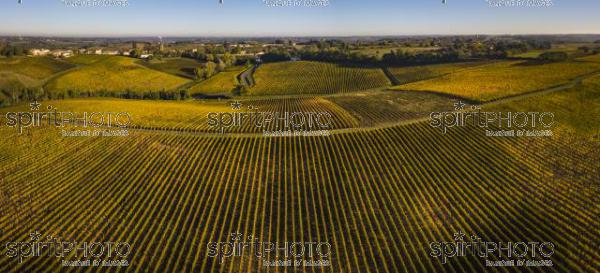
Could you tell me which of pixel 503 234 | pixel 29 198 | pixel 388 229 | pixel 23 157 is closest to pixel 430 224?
pixel 388 229

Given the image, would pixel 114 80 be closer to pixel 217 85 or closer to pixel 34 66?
pixel 34 66

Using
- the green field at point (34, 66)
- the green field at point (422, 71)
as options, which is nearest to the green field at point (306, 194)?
the green field at point (422, 71)

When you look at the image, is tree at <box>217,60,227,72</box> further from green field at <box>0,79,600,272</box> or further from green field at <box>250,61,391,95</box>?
green field at <box>0,79,600,272</box>

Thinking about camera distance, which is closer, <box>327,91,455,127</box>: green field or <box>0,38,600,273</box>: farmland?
<box>0,38,600,273</box>: farmland

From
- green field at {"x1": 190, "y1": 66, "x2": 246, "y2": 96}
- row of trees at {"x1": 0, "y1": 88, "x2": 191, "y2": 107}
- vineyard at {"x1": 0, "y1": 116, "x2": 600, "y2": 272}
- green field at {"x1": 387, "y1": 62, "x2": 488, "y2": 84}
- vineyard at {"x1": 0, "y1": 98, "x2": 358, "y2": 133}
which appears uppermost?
green field at {"x1": 387, "y1": 62, "x2": 488, "y2": 84}

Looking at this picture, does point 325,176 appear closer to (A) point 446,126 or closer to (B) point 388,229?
(B) point 388,229

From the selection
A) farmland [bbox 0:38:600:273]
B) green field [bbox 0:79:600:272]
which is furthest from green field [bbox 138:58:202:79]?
green field [bbox 0:79:600:272]
